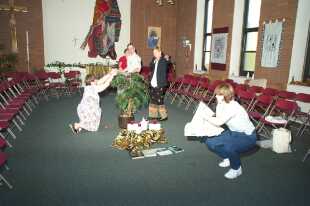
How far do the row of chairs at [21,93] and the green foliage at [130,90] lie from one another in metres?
1.94

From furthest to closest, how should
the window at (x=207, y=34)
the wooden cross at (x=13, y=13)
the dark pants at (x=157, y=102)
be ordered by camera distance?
the window at (x=207, y=34) → the wooden cross at (x=13, y=13) → the dark pants at (x=157, y=102)

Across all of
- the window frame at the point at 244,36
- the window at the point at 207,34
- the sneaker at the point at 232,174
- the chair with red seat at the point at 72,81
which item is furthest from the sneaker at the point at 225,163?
the chair with red seat at the point at 72,81

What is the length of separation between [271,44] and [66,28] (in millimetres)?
7586

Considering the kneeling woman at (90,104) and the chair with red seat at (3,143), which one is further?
the kneeling woman at (90,104)

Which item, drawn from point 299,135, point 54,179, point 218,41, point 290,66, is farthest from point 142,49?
point 54,179

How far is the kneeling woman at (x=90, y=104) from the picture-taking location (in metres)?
5.28

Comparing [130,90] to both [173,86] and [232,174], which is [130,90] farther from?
[173,86]

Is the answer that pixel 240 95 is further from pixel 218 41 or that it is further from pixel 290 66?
pixel 218 41

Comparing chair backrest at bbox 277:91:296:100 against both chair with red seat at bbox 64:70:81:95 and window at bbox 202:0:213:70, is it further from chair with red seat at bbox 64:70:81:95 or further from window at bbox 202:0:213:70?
chair with red seat at bbox 64:70:81:95

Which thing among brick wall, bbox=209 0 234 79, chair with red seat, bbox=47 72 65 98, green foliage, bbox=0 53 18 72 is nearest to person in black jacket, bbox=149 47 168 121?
brick wall, bbox=209 0 234 79

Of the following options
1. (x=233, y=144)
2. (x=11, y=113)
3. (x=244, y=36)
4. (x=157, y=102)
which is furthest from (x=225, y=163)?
(x=244, y=36)

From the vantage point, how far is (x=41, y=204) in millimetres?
2918

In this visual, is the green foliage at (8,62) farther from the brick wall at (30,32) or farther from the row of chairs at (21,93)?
the brick wall at (30,32)

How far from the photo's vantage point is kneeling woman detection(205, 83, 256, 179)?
3484mm
